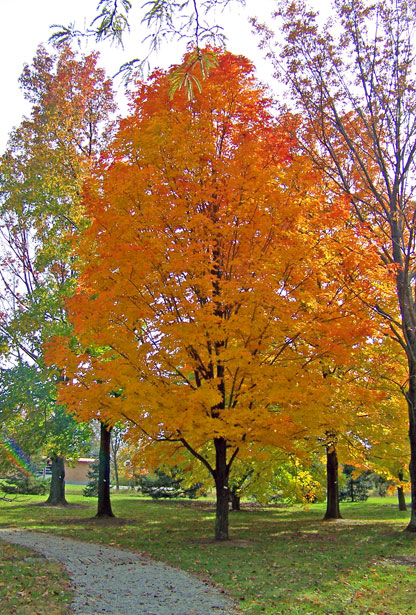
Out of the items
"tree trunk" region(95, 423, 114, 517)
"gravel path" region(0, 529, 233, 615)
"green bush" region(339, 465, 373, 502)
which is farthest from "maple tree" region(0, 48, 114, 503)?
"green bush" region(339, 465, 373, 502)

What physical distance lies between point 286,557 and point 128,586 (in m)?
3.85

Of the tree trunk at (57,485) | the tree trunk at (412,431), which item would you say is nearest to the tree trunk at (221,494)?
the tree trunk at (412,431)

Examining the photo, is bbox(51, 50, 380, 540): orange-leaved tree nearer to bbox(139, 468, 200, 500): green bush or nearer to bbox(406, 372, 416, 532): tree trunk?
bbox(406, 372, 416, 532): tree trunk

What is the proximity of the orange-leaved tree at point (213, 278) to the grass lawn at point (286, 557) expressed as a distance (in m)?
1.77

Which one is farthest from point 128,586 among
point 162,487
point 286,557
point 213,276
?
point 162,487

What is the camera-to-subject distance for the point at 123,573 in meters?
8.40

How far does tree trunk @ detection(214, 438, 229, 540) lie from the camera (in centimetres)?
1221

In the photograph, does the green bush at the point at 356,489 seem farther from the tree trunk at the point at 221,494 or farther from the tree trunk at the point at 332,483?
the tree trunk at the point at 221,494

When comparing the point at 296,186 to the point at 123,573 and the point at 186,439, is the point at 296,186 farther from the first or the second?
the point at 123,573

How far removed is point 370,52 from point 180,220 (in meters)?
7.50

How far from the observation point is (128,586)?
752 cm

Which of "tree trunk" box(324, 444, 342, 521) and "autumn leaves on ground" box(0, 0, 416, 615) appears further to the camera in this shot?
"tree trunk" box(324, 444, 342, 521)

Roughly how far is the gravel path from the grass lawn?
0.41m

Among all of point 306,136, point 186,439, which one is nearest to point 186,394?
point 186,439
